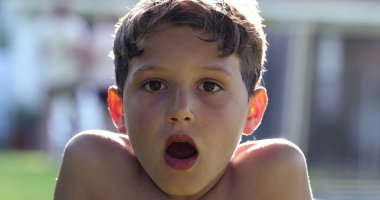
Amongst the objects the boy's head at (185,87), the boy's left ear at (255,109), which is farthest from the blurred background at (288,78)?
the boy's head at (185,87)

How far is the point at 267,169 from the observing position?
292 centimetres

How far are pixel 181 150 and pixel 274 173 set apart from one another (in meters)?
0.37

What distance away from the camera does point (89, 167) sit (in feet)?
9.46

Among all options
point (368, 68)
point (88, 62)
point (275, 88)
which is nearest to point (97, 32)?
point (88, 62)

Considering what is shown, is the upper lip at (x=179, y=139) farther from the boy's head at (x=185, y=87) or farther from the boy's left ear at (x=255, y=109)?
the boy's left ear at (x=255, y=109)

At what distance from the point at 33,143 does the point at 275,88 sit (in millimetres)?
6626

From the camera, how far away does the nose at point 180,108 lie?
261 cm

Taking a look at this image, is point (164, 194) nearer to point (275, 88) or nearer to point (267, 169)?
point (267, 169)

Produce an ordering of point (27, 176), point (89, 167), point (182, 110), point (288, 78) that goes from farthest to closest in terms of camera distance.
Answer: point (288, 78) < point (27, 176) < point (89, 167) < point (182, 110)

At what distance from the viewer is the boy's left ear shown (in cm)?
301

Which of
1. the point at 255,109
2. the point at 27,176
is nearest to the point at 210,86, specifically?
the point at 255,109

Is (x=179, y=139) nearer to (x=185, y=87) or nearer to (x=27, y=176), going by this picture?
(x=185, y=87)

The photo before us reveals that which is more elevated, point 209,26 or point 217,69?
point 209,26

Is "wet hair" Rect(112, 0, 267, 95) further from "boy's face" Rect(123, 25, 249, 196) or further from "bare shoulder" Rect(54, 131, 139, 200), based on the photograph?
"bare shoulder" Rect(54, 131, 139, 200)
